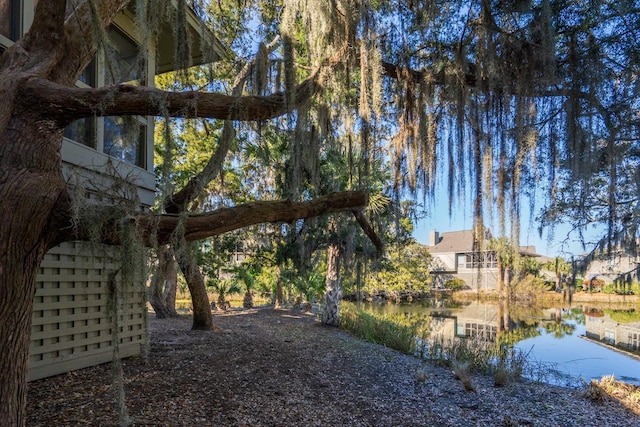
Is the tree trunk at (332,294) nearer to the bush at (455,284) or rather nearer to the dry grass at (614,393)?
the dry grass at (614,393)

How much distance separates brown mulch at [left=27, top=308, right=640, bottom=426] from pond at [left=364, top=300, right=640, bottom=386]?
192 cm

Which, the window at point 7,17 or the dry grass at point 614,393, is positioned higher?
the window at point 7,17

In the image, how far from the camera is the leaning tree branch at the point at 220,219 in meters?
2.54

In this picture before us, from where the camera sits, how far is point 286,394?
12.6 feet

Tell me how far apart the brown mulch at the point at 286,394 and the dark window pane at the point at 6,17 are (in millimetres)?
3479

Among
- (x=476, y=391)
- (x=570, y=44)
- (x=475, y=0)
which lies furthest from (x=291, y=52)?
→ (x=476, y=391)

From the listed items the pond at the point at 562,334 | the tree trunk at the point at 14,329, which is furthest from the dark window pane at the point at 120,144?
the pond at the point at 562,334

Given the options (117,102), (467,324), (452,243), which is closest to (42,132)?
(117,102)

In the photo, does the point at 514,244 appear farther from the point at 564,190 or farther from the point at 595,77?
→ the point at 595,77

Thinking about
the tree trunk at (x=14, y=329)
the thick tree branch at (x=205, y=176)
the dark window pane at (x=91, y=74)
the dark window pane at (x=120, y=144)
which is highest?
the dark window pane at (x=91, y=74)

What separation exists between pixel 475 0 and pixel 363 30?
39.3 inches

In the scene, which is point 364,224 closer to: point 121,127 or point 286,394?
point 286,394

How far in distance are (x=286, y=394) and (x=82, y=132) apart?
394cm

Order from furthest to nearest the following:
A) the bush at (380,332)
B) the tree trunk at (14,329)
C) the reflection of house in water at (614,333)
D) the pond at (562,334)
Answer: the reflection of house in water at (614,333), the bush at (380,332), the pond at (562,334), the tree trunk at (14,329)
